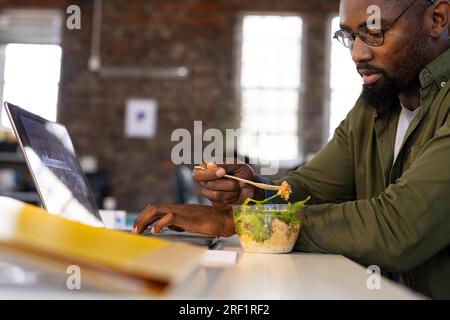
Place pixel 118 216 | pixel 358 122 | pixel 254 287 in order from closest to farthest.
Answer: pixel 254 287 → pixel 358 122 → pixel 118 216

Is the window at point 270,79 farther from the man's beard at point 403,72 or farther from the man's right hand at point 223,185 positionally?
the man's right hand at point 223,185

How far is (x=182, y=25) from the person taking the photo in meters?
6.09

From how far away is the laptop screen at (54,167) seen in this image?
110cm

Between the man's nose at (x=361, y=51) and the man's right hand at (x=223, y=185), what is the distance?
380 millimetres

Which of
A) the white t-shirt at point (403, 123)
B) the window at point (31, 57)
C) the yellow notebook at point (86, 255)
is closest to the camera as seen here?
the yellow notebook at point (86, 255)

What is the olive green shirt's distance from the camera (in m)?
0.94

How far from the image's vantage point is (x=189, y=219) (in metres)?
1.07

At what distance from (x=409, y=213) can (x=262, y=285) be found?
A: 16.0 inches

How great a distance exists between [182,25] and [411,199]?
5416 millimetres

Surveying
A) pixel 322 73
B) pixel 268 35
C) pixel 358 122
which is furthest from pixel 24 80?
pixel 358 122

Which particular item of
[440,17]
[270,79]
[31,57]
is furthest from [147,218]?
[31,57]

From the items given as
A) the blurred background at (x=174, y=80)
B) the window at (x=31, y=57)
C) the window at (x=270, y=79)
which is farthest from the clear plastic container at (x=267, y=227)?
the window at (x=31, y=57)

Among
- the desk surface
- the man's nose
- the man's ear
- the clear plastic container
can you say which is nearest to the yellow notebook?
the desk surface
